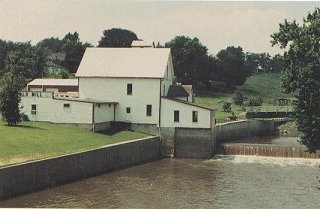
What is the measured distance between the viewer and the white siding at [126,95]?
2067 inches

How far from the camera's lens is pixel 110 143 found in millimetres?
43344

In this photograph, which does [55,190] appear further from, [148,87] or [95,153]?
[148,87]

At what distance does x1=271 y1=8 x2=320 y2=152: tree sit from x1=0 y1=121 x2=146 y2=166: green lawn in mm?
17334

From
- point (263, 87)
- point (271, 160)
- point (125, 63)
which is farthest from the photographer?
point (263, 87)

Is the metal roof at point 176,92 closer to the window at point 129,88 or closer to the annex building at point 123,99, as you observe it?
the annex building at point 123,99

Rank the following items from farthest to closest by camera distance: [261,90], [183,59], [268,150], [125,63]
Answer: [261,90], [183,59], [125,63], [268,150]

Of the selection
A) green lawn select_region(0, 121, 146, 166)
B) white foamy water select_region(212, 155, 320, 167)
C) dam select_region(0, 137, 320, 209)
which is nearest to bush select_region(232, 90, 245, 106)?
white foamy water select_region(212, 155, 320, 167)

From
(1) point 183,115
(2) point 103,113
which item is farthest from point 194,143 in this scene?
(2) point 103,113

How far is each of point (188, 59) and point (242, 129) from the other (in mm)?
47945

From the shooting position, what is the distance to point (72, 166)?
35.3m

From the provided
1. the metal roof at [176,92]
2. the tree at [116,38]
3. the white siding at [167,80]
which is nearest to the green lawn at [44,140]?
the white siding at [167,80]

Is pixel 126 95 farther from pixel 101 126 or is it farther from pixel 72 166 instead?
pixel 72 166

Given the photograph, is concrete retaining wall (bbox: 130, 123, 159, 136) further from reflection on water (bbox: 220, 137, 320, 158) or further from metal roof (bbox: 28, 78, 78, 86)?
metal roof (bbox: 28, 78, 78, 86)

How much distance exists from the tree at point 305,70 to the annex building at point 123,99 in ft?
84.8
